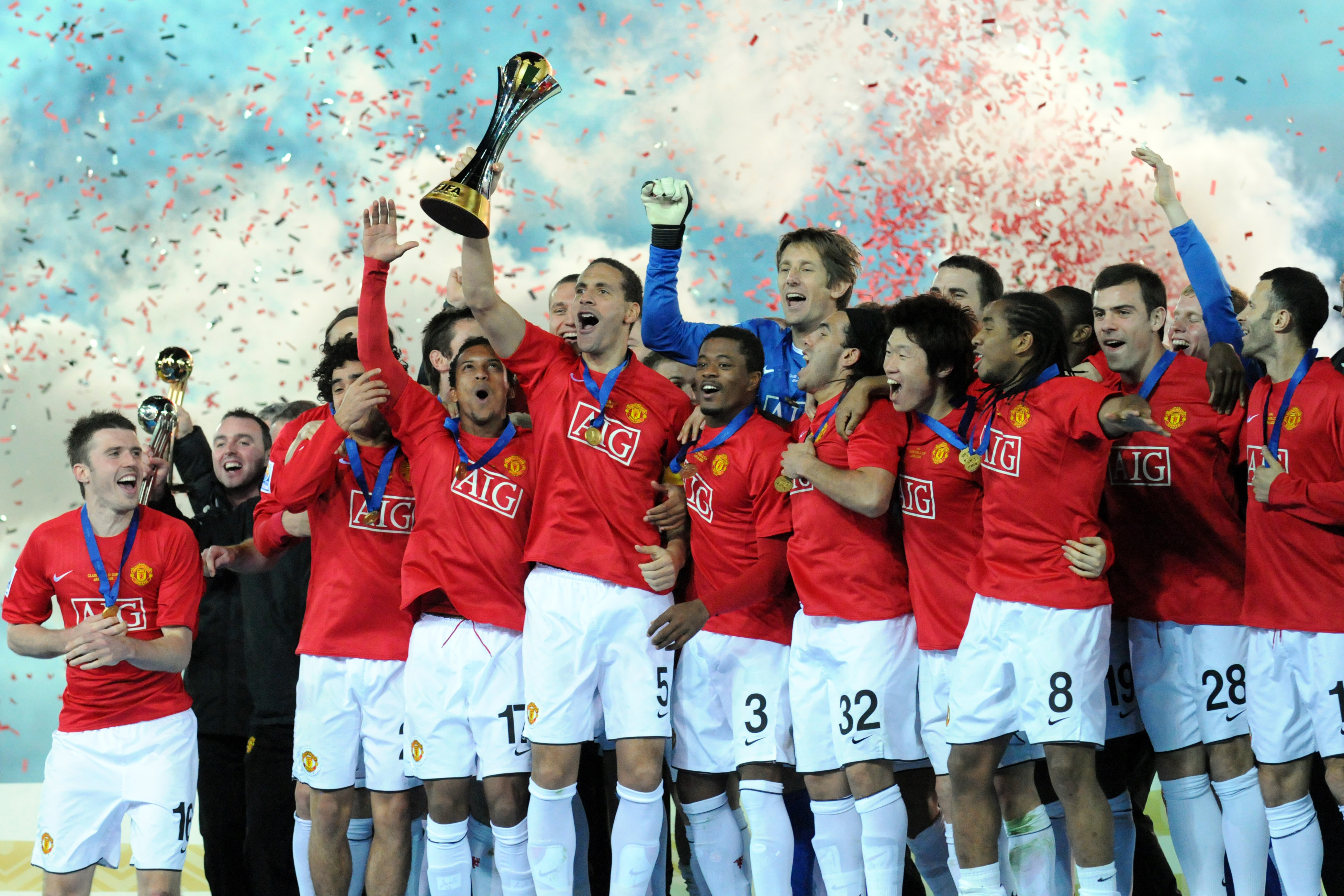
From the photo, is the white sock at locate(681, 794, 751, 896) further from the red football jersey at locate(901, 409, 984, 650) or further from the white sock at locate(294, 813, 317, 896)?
the white sock at locate(294, 813, 317, 896)

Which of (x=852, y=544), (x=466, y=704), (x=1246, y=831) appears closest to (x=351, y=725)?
(x=466, y=704)

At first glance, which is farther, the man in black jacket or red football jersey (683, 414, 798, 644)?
the man in black jacket

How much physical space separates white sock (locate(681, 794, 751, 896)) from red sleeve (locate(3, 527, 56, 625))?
2.49 metres

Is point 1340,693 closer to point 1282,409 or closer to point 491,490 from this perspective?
point 1282,409

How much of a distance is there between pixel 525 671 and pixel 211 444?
5.82 metres

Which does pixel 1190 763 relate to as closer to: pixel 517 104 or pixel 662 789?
pixel 662 789

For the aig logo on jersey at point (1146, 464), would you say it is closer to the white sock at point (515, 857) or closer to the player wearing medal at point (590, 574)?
the player wearing medal at point (590, 574)

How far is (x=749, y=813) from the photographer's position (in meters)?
4.14

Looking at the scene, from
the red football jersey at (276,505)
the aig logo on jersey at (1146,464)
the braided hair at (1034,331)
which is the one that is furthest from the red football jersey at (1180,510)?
the red football jersey at (276,505)

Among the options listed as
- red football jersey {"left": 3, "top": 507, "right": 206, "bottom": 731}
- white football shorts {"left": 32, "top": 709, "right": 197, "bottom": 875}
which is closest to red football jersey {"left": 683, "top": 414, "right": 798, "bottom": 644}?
red football jersey {"left": 3, "top": 507, "right": 206, "bottom": 731}

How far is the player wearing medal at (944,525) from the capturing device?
3898 millimetres

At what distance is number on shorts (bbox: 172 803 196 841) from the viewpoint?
14.3ft

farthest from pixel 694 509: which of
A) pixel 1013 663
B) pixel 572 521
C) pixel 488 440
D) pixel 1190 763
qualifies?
pixel 1190 763

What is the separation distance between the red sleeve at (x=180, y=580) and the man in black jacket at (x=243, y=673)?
0.27 meters
